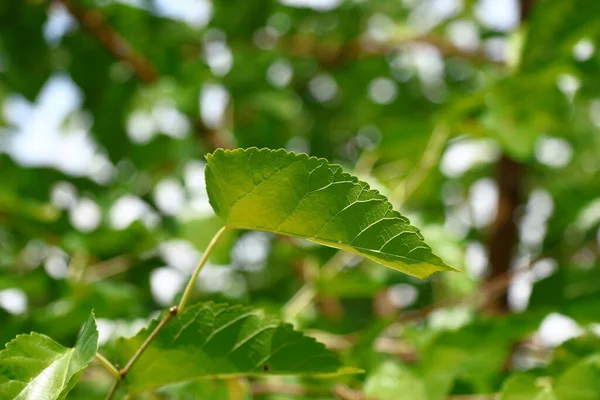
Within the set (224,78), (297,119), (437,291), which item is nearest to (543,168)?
(437,291)

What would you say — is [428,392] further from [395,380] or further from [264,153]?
[264,153]

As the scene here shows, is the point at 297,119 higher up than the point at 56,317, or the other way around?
the point at 297,119

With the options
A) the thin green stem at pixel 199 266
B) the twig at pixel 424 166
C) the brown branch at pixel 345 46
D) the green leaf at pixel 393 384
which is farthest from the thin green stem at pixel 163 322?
the brown branch at pixel 345 46

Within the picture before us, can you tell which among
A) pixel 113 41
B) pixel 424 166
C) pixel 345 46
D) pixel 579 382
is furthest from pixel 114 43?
pixel 579 382

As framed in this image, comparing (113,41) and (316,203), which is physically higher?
(113,41)

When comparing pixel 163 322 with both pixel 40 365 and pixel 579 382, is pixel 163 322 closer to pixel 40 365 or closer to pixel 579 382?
pixel 40 365

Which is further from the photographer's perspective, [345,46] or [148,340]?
[345,46]

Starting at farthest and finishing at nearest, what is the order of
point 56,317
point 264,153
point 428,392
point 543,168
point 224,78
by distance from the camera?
point 543,168 < point 224,78 < point 56,317 < point 428,392 < point 264,153
